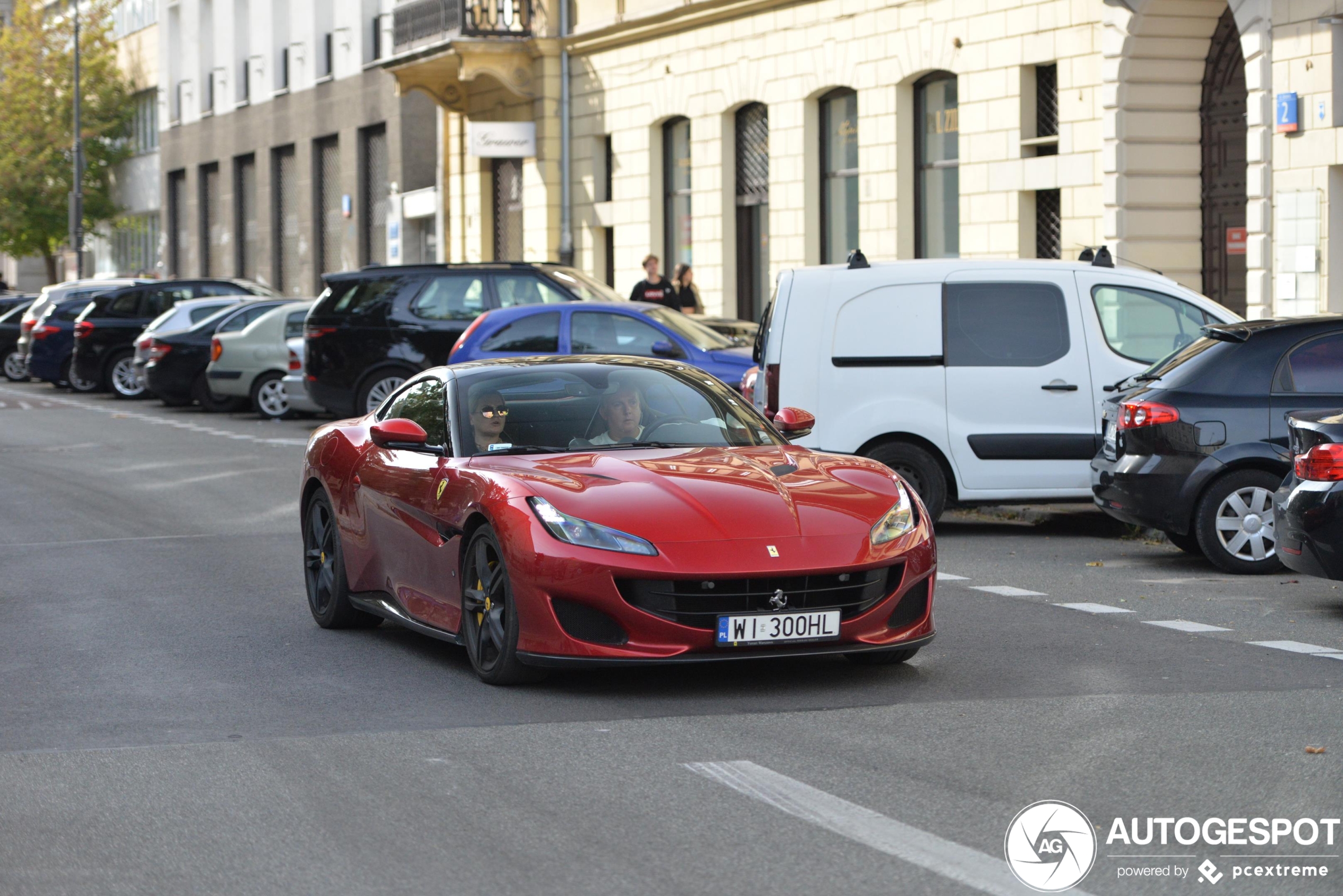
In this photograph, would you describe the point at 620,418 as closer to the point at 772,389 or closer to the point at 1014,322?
the point at 772,389

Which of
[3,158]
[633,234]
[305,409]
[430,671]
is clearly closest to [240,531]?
[430,671]

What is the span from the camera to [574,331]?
66.9 ft

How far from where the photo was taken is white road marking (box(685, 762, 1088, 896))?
17.3 ft

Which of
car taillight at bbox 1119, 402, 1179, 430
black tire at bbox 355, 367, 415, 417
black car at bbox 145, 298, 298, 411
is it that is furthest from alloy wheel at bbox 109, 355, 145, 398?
car taillight at bbox 1119, 402, 1179, 430

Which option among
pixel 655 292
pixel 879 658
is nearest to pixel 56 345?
pixel 655 292

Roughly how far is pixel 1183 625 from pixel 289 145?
4505cm

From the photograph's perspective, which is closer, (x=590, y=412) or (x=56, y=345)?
(x=590, y=412)

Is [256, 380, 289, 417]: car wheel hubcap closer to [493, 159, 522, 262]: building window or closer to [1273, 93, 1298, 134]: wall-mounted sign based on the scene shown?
[493, 159, 522, 262]: building window

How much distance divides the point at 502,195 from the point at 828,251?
11032 millimetres

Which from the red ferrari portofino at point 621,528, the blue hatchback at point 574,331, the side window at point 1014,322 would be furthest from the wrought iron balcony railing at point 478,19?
the red ferrari portofino at point 621,528

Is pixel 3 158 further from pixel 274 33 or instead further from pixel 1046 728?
pixel 1046 728

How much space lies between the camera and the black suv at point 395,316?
2322cm

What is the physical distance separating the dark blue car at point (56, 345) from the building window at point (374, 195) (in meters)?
9.93

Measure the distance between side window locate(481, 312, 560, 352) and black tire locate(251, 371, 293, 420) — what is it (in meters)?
7.76
